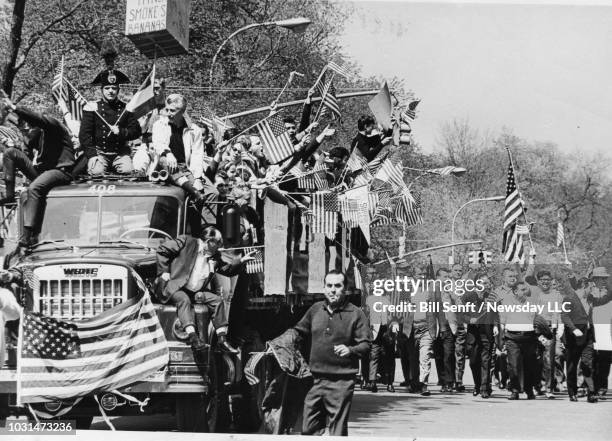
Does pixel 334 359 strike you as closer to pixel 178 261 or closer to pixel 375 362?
pixel 178 261

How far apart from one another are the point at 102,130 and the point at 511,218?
9913mm

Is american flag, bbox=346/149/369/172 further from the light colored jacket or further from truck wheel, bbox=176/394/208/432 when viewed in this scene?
truck wheel, bbox=176/394/208/432

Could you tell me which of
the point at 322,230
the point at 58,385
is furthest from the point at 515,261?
the point at 58,385

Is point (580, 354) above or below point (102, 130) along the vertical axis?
below

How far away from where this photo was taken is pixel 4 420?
1335cm

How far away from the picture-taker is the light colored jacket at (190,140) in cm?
1560

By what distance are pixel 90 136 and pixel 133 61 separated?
12.6 metres

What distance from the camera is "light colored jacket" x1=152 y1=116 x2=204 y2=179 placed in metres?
15.6

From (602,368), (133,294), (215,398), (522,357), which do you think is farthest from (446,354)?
(133,294)

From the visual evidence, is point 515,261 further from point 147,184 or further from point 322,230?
point 147,184

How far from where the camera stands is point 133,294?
13.4 metres

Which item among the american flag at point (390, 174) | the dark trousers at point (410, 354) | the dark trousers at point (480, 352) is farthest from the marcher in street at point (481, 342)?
the american flag at point (390, 174)

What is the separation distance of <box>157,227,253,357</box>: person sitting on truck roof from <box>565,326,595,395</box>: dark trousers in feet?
27.2

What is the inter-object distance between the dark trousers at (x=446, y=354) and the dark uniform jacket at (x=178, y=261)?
891 centimetres
